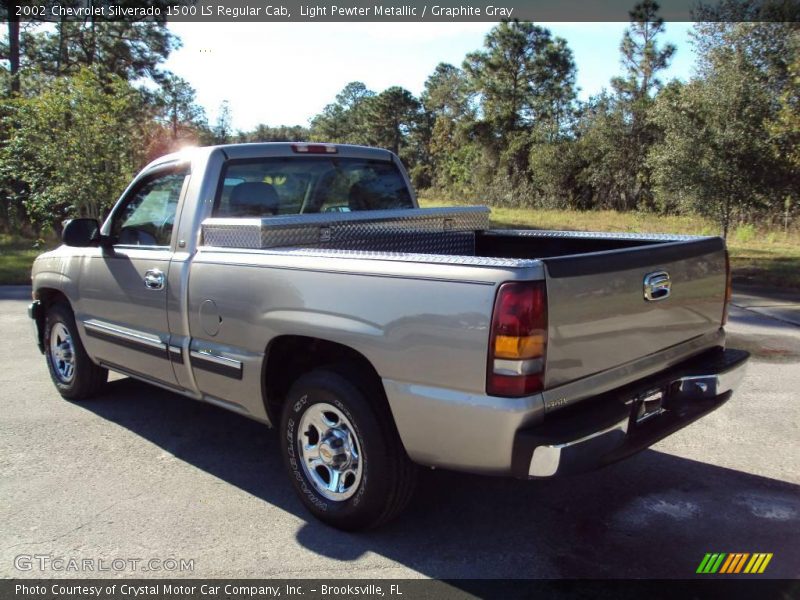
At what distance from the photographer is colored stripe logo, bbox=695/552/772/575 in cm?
296

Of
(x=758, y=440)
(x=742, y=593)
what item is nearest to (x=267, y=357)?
(x=742, y=593)

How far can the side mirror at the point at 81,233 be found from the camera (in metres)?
4.59

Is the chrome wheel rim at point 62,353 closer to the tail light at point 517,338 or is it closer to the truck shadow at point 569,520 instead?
the truck shadow at point 569,520

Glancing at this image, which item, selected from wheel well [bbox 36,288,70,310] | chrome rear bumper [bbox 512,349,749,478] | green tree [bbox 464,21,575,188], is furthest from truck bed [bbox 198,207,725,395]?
green tree [bbox 464,21,575,188]

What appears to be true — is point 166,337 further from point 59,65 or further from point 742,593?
point 59,65

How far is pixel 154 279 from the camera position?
13.6 ft

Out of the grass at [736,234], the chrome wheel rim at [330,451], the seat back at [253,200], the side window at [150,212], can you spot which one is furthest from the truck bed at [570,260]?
the grass at [736,234]

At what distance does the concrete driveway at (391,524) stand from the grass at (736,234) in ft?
28.3

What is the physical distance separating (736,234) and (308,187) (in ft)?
58.9

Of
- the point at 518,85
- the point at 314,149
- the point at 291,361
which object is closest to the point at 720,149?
the point at 314,149

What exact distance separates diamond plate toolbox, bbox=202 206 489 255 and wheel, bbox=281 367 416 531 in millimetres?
901

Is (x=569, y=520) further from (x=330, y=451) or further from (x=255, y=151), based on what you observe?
(x=255, y=151)

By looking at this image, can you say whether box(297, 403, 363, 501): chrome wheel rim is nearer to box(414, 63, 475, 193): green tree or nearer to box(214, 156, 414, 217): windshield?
box(214, 156, 414, 217): windshield

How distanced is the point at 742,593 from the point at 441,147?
52844 millimetres
